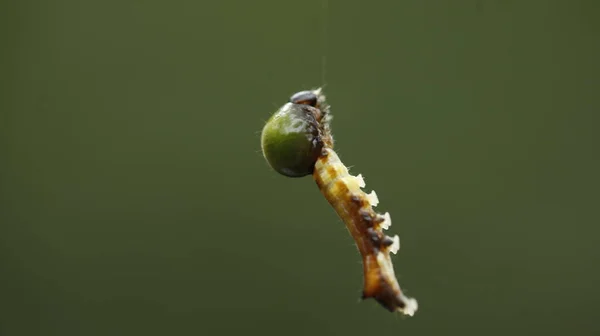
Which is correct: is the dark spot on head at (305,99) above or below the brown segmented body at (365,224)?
above

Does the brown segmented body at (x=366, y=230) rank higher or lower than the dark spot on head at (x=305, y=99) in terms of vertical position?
lower

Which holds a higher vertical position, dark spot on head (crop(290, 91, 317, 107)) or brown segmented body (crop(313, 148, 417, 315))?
dark spot on head (crop(290, 91, 317, 107))

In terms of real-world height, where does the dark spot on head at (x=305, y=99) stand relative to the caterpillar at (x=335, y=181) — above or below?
above

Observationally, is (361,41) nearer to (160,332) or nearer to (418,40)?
(418,40)

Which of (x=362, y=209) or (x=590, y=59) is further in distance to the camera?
(x=590, y=59)

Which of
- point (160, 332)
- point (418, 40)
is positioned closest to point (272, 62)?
point (418, 40)

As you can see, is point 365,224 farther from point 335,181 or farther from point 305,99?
point 305,99

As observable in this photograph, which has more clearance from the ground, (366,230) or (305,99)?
(305,99)

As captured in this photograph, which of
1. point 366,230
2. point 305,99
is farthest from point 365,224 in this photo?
point 305,99
